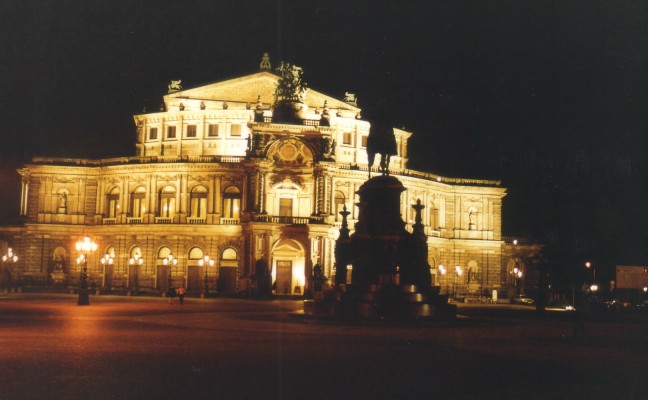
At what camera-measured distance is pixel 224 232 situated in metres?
78.4

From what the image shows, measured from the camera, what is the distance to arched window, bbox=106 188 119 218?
82938 mm

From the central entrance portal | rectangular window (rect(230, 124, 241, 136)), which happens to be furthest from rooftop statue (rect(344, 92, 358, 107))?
the central entrance portal

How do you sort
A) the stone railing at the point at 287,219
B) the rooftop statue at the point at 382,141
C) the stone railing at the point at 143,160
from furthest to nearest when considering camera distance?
the stone railing at the point at 143,160 → the stone railing at the point at 287,219 → the rooftop statue at the point at 382,141

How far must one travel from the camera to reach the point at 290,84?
81.2 metres

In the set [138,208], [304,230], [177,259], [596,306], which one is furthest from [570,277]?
[138,208]

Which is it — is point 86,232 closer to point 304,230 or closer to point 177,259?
point 177,259

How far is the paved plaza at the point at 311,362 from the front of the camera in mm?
13578

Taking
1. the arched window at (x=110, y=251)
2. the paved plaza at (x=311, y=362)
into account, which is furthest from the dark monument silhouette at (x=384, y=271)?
the arched window at (x=110, y=251)

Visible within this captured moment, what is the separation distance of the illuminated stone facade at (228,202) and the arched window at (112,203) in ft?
0.44

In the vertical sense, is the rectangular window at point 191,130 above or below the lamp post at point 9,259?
above

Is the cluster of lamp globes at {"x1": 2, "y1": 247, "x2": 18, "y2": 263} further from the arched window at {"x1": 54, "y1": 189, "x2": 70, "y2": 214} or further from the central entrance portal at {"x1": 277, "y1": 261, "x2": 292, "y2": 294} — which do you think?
the central entrance portal at {"x1": 277, "y1": 261, "x2": 292, "y2": 294}

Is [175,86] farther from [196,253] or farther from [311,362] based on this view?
[311,362]

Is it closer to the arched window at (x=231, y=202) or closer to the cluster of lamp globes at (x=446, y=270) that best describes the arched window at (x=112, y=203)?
the arched window at (x=231, y=202)

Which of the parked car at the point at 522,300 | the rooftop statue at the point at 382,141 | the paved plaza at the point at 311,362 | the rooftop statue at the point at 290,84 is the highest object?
the rooftop statue at the point at 290,84
